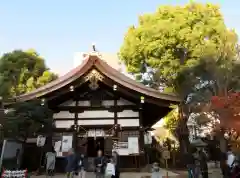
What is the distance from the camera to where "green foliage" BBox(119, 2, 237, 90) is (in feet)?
74.2

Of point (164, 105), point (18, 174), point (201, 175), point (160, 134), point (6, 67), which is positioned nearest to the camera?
point (18, 174)

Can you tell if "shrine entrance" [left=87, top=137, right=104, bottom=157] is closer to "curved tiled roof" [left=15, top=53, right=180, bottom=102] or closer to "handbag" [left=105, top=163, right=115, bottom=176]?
"curved tiled roof" [left=15, top=53, right=180, bottom=102]

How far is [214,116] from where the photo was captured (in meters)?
17.2

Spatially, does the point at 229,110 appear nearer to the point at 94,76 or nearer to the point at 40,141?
the point at 94,76

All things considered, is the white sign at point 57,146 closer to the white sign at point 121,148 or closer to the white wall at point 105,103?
the white wall at point 105,103

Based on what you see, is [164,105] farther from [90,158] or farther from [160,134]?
[160,134]

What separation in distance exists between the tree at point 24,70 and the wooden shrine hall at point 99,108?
→ 10209 mm

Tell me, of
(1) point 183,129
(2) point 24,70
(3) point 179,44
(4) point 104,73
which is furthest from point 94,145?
(2) point 24,70

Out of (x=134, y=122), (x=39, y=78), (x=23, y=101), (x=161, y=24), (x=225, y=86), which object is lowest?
(x=134, y=122)

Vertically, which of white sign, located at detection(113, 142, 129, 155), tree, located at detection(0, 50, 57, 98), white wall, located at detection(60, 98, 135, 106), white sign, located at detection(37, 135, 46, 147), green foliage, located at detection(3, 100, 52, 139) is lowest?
white sign, located at detection(113, 142, 129, 155)

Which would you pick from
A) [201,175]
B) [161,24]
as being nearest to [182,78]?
[161,24]

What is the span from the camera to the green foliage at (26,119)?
465 inches

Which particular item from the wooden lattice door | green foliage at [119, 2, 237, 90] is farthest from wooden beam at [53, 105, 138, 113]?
green foliage at [119, 2, 237, 90]

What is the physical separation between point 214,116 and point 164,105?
449 centimetres
